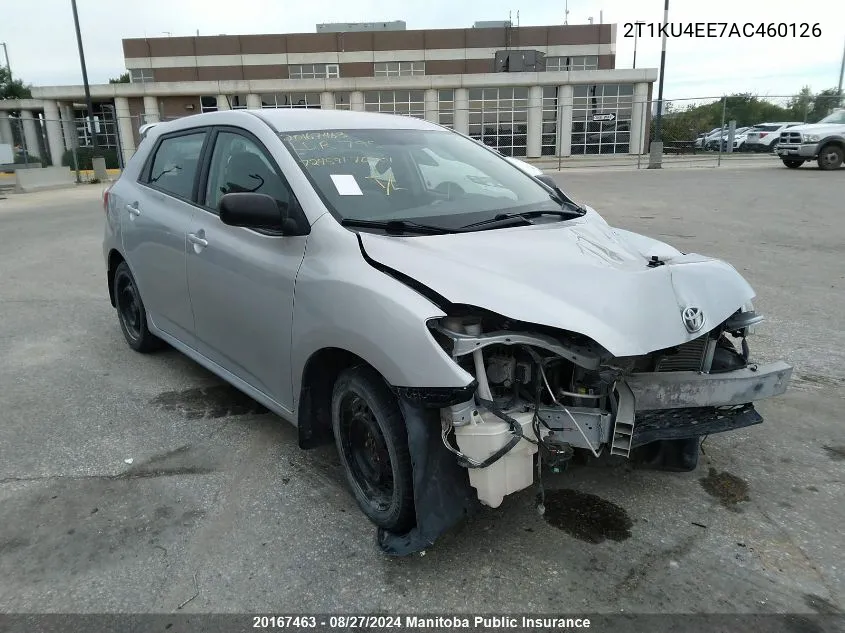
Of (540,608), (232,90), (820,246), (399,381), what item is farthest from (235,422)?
(232,90)

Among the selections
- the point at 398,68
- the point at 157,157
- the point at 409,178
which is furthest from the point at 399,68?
the point at 409,178

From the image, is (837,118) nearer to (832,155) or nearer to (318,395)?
(832,155)

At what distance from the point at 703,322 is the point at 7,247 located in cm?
1138

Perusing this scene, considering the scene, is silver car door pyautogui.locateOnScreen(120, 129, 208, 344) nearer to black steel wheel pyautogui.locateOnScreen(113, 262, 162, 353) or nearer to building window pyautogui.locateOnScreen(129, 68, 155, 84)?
black steel wheel pyautogui.locateOnScreen(113, 262, 162, 353)

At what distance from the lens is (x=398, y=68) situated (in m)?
54.2

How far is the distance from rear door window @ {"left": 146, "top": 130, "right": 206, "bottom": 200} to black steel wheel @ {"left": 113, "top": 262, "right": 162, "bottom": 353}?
827mm

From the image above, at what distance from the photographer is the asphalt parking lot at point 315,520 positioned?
2529 millimetres

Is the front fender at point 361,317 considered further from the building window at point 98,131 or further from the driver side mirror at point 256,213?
the building window at point 98,131

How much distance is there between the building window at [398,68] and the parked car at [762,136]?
29083 mm

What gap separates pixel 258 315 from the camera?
10.9 ft

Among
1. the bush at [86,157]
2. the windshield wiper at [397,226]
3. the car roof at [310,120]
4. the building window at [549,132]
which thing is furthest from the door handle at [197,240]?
the building window at [549,132]

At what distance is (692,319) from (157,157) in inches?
152

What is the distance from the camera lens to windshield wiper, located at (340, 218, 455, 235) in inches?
117

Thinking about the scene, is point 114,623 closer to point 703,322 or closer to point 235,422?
point 235,422
